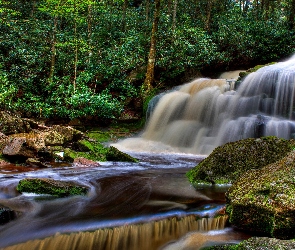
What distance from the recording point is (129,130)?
590 inches

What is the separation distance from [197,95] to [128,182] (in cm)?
855

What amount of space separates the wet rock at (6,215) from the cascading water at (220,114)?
8237mm

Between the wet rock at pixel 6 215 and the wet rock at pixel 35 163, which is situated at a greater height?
the wet rock at pixel 6 215

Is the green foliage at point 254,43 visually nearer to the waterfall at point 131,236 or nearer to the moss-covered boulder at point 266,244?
the waterfall at point 131,236

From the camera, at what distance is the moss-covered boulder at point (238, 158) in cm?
616

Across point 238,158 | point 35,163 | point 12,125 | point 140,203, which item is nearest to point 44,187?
point 140,203

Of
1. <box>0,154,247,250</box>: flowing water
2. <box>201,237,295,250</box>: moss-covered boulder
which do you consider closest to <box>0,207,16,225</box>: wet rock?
<box>0,154,247,250</box>: flowing water

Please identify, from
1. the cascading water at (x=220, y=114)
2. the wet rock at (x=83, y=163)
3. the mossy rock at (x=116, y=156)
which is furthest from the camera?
the cascading water at (x=220, y=114)

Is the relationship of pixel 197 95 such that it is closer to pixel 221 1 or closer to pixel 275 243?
pixel 275 243

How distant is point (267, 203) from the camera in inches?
154

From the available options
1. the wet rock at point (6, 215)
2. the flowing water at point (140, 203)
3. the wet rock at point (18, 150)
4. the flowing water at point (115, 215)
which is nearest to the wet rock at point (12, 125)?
the wet rock at point (18, 150)

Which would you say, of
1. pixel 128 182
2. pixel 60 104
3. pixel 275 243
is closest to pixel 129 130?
pixel 60 104

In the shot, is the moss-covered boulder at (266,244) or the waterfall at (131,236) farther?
the waterfall at (131,236)

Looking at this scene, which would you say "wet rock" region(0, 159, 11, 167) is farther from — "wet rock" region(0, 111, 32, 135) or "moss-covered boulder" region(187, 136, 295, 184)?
"moss-covered boulder" region(187, 136, 295, 184)
